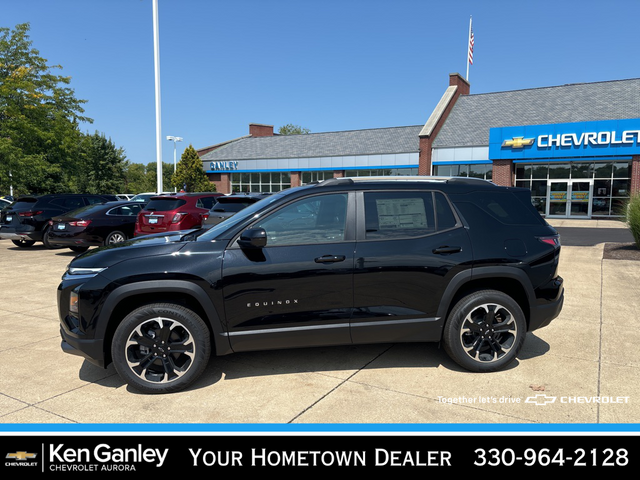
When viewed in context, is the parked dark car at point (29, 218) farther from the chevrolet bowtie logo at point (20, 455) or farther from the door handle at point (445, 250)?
the door handle at point (445, 250)

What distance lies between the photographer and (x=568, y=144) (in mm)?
25141

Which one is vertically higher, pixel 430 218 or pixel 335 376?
pixel 430 218

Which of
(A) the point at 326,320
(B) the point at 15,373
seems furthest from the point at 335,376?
(B) the point at 15,373

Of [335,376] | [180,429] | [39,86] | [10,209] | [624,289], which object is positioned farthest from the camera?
[39,86]

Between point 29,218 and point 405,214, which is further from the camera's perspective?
point 29,218

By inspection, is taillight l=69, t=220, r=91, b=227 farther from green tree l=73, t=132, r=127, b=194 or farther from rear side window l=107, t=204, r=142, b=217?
green tree l=73, t=132, r=127, b=194

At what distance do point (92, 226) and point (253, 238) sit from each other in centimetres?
977

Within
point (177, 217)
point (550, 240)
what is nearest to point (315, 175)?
point (177, 217)

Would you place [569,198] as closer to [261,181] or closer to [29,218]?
[261,181]

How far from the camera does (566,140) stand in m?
25.1


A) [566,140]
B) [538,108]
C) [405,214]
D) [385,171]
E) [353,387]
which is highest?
[538,108]

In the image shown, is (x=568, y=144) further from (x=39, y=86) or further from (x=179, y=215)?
(x=39, y=86)

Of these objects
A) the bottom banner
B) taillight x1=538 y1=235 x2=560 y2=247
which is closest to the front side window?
the bottom banner

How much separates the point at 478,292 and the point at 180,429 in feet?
8.96
